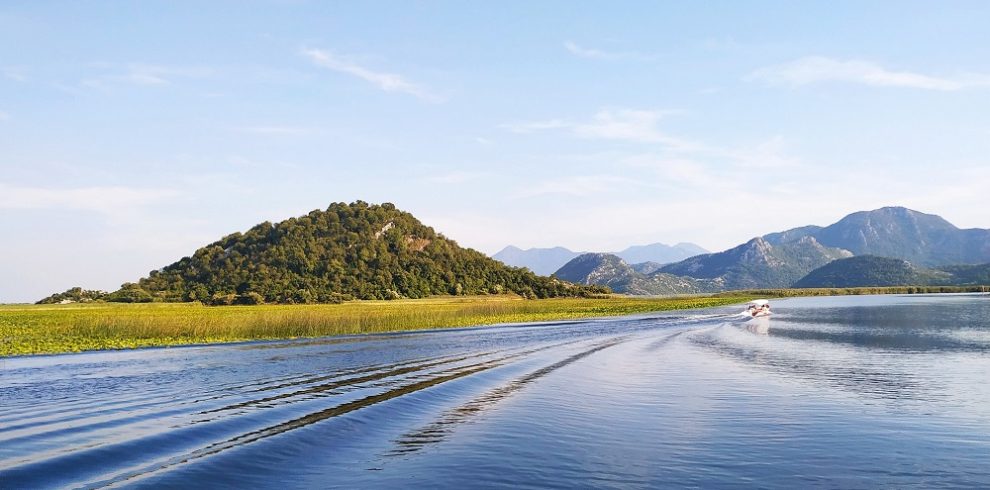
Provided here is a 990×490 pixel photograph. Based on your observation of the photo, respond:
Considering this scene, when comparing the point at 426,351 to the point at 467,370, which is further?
the point at 426,351

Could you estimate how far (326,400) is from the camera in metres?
21.0

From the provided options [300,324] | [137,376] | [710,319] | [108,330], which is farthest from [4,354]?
[710,319]

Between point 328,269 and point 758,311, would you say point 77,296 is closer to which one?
point 328,269

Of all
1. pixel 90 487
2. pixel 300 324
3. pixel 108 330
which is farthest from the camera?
pixel 300 324

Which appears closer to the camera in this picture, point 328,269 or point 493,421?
point 493,421

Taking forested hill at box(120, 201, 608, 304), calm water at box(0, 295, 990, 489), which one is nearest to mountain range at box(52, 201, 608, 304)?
forested hill at box(120, 201, 608, 304)

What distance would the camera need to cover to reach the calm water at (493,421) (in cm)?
1280

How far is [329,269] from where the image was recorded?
522ft

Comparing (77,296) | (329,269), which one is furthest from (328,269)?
(77,296)

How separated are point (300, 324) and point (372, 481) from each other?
41.7 metres

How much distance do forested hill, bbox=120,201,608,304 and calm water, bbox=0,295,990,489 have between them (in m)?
93.5

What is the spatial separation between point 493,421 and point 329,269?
14612 centimetres

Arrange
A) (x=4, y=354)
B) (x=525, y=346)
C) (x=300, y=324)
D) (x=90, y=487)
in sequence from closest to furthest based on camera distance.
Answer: (x=90, y=487)
(x=4, y=354)
(x=525, y=346)
(x=300, y=324)

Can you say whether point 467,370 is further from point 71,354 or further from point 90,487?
point 71,354
